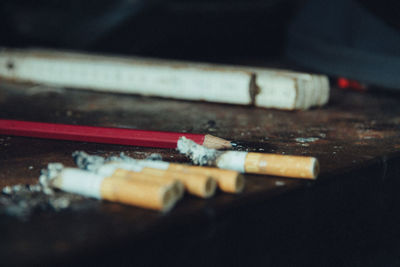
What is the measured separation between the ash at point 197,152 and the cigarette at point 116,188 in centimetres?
20

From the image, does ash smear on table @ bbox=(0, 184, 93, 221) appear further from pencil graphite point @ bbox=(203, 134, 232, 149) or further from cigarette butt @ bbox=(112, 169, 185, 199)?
pencil graphite point @ bbox=(203, 134, 232, 149)

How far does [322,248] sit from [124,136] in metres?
0.53

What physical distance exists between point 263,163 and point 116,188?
0.30 metres

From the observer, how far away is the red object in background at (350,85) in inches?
83.8

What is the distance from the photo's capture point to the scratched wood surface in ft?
2.35

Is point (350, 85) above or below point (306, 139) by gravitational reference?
above

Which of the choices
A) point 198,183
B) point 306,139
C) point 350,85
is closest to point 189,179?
point 198,183

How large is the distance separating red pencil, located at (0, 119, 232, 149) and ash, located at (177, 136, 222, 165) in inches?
1.1

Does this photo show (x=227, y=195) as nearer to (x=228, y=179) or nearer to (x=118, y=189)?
(x=228, y=179)

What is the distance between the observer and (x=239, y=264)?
2.90 feet

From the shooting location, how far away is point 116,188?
798 mm

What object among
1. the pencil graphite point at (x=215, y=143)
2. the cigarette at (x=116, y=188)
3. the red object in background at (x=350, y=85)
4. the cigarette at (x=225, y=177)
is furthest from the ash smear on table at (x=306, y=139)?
the red object in background at (x=350, y=85)

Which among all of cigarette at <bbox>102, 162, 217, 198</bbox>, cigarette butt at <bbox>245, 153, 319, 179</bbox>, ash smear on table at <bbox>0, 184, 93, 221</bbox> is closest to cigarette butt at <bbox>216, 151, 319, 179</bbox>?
cigarette butt at <bbox>245, 153, 319, 179</bbox>

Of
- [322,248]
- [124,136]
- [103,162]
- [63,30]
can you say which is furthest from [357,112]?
[63,30]
